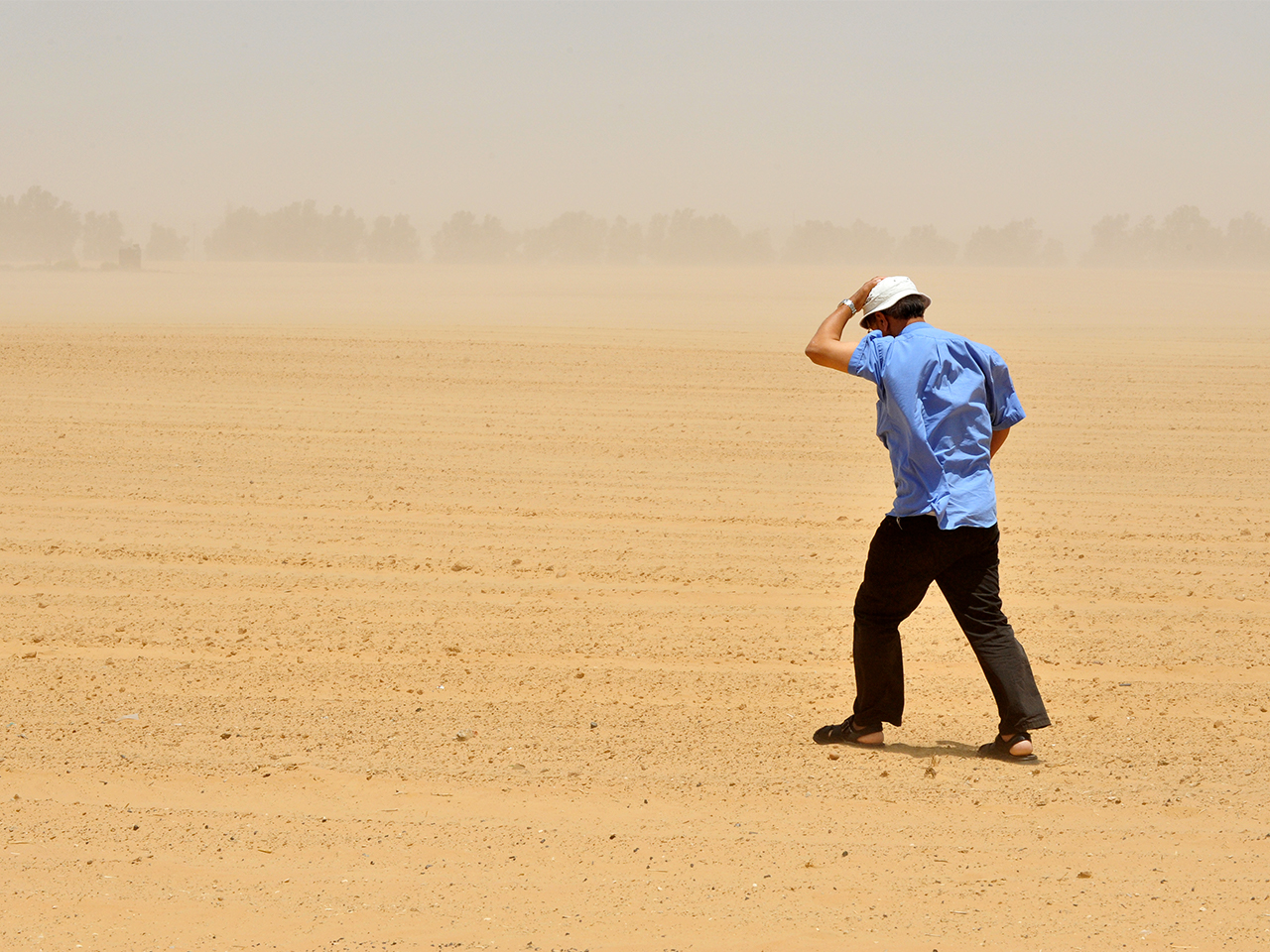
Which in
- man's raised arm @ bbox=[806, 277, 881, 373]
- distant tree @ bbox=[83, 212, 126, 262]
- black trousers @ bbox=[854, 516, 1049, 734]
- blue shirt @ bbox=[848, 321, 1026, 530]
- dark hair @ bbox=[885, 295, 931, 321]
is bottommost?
black trousers @ bbox=[854, 516, 1049, 734]

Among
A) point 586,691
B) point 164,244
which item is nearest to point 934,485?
point 586,691

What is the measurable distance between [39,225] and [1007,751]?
13635 cm

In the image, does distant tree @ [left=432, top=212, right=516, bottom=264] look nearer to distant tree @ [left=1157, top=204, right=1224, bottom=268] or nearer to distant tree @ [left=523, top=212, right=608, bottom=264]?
distant tree @ [left=523, top=212, right=608, bottom=264]

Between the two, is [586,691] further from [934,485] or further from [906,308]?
[906,308]

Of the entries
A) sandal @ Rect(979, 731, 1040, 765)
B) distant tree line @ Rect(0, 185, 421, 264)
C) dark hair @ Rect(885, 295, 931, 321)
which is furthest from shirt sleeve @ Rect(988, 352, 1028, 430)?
distant tree line @ Rect(0, 185, 421, 264)

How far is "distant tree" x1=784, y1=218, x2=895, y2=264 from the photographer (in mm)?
146875

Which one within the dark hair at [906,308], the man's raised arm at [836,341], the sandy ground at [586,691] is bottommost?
the sandy ground at [586,691]

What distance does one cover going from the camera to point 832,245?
150 m

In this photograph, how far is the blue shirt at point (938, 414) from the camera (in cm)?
429

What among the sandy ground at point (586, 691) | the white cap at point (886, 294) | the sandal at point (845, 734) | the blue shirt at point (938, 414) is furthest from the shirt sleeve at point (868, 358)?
the sandy ground at point (586, 691)

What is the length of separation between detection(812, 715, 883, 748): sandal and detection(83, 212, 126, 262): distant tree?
13509 cm

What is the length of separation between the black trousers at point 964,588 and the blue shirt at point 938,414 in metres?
0.09

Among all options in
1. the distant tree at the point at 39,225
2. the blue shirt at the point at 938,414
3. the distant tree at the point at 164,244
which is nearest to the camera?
the blue shirt at the point at 938,414

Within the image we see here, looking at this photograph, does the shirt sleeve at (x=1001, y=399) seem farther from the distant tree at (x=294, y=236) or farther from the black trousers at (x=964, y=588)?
the distant tree at (x=294, y=236)
